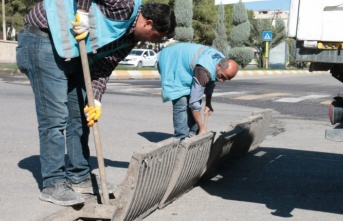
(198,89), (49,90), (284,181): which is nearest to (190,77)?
(198,89)

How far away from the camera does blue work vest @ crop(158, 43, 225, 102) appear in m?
7.16

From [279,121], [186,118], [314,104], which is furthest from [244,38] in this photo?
[186,118]

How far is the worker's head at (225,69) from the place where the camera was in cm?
692

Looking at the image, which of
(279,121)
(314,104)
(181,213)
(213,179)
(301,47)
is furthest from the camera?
(314,104)

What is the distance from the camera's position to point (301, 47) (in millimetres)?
4906

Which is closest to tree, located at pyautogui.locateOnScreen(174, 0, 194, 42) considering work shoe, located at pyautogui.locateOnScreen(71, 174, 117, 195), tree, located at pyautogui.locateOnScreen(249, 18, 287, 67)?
tree, located at pyautogui.locateOnScreen(249, 18, 287, 67)

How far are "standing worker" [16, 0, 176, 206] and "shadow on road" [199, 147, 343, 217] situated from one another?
1.81 metres

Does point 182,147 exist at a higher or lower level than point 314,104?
higher

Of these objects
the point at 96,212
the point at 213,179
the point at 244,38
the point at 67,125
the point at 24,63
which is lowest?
the point at 244,38

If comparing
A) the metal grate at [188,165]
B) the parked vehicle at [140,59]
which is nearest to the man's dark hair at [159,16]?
the metal grate at [188,165]

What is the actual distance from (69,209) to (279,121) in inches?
348

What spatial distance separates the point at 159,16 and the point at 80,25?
1.98 feet

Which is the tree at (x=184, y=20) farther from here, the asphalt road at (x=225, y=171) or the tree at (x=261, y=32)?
the asphalt road at (x=225, y=171)

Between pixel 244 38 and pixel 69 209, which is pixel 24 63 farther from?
pixel 244 38
